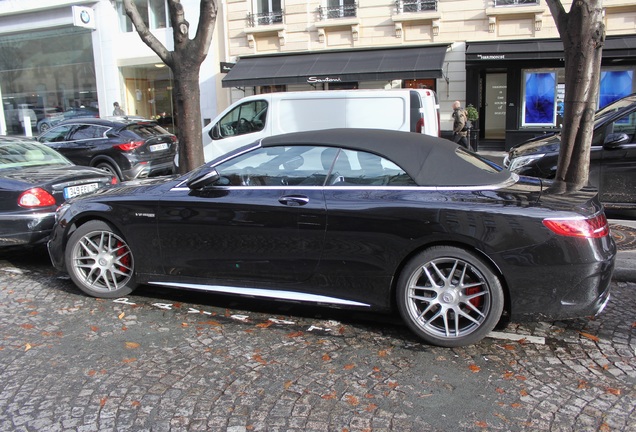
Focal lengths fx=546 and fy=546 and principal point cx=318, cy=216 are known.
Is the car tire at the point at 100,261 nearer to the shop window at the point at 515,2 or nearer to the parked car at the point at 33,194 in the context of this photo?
the parked car at the point at 33,194

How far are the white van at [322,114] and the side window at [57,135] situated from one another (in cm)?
336

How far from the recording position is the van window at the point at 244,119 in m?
11.5

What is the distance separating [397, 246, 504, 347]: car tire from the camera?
3.81 m

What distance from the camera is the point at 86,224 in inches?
198

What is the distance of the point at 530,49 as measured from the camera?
51.0 ft

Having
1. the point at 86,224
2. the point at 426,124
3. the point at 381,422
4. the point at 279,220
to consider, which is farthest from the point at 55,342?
the point at 426,124

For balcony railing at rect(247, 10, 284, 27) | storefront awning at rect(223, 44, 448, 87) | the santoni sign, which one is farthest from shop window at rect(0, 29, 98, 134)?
the santoni sign

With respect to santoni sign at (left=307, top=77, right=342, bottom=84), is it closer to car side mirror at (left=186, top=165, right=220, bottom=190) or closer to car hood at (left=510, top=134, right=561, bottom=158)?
car hood at (left=510, top=134, right=561, bottom=158)

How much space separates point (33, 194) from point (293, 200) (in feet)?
11.5

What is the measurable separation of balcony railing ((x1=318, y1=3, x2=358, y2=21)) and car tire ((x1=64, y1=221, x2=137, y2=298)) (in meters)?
14.9


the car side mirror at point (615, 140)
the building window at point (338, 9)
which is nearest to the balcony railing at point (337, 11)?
the building window at point (338, 9)

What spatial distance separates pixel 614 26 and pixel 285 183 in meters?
14.9

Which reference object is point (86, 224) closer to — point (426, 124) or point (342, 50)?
point (426, 124)

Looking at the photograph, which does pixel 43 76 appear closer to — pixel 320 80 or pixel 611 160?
pixel 320 80
